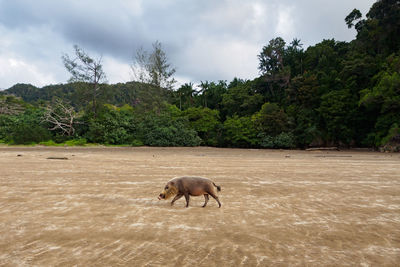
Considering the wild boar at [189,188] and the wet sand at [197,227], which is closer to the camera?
the wet sand at [197,227]

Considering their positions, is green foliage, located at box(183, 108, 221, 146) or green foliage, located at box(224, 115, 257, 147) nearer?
green foliage, located at box(224, 115, 257, 147)

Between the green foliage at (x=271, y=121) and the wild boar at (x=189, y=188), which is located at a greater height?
the green foliage at (x=271, y=121)

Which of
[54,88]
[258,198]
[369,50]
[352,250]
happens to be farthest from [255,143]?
[54,88]

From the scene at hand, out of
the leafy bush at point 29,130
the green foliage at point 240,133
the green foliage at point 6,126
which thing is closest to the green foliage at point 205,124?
the green foliage at point 240,133

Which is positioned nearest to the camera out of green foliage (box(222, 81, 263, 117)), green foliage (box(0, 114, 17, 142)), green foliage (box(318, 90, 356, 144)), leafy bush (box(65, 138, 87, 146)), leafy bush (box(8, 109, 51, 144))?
leafy bush (box(8, 109, 51, 144))

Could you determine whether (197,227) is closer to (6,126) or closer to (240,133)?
(240,133)

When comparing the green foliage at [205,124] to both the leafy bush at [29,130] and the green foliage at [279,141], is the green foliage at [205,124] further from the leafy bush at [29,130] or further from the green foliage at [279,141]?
the leafy bush at [29,130]

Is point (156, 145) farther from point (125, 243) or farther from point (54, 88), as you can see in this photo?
point (54, 88)

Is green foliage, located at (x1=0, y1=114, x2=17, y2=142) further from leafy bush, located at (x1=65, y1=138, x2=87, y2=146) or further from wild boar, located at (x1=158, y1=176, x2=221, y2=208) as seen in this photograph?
wild boar, located at (x1=158, y1=176, x2=221, y2=208)

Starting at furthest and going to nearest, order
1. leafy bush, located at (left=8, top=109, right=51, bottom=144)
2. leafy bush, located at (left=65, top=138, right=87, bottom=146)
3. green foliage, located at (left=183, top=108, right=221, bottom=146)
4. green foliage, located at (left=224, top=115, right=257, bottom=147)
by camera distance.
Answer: green foliage, located at (left=183, top=108, right=221, bottom=146)
green foliage, located at (left=224, top=115, right=257, bottom=147)
leafy bush, located at (left=65, top=138, right=87, bottom=146)
leafy bush, located at (left=8, top=109, right=51, bottom=144)

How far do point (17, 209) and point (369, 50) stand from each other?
46.2 meters

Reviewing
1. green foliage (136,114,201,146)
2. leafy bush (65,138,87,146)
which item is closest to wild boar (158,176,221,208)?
green foliage (136,114,201,146)

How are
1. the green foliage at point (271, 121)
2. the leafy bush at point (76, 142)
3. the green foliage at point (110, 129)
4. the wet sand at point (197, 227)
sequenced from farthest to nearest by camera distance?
1. the green foliage at point (271, 121)
2. the green foliage at point (110, 129)
3. the leafy bush at point (76, 142)
4. the wet sand at point (197, 227)

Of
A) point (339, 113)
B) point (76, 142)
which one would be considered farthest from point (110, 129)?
point (339, 113)
